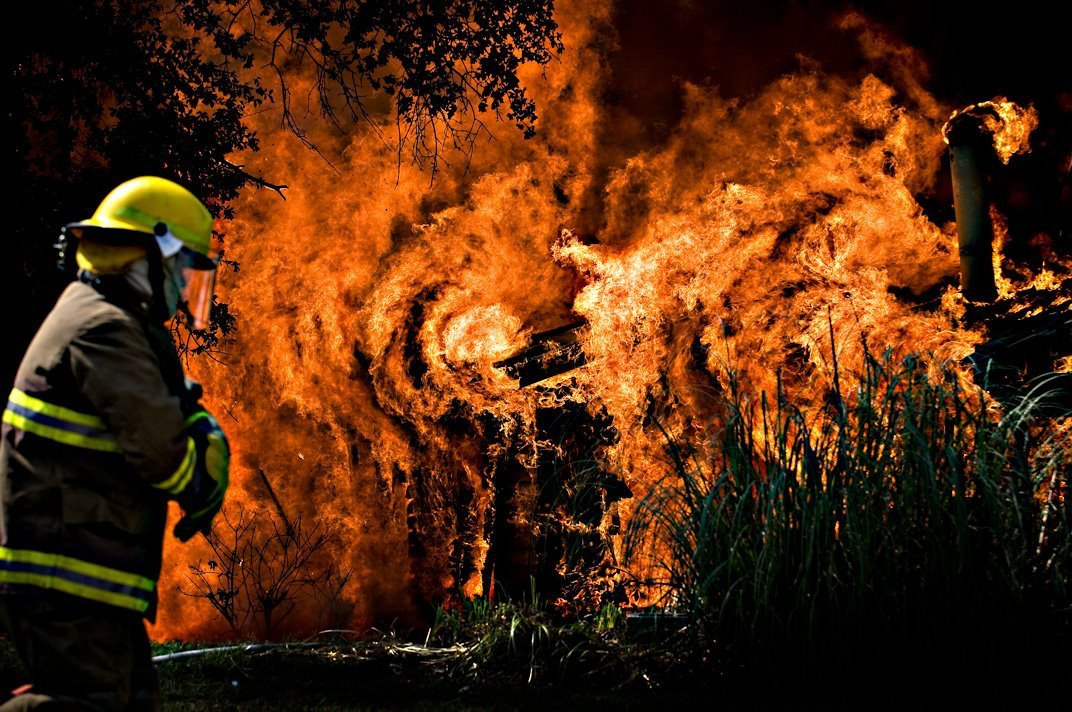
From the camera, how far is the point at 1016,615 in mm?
3943

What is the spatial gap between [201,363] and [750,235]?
7403 millimetres

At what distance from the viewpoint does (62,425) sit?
2.41m

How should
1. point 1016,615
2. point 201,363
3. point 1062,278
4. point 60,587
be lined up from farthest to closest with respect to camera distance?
point 201,363 < point 1062,278 < point 1016,615 < point 60,587

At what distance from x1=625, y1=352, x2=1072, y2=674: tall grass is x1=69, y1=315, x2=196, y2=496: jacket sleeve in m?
2.66

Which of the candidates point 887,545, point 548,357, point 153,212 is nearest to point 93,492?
point 153,212

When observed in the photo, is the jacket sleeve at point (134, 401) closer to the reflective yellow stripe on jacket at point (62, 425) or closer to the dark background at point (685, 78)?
the reflective yellow stripe on jacket at point (62, 425)

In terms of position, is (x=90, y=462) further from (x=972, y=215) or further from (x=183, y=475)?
(x=972, y=215)

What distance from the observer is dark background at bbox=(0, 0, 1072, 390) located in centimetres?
675

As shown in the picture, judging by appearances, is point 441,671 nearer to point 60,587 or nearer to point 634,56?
point 60,587

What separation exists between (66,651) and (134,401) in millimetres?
658

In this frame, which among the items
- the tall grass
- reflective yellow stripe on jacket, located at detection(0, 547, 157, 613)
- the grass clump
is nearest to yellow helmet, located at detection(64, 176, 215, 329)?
reflective yellow stripe on jacket, located at detection(0, 547, 157, 613)

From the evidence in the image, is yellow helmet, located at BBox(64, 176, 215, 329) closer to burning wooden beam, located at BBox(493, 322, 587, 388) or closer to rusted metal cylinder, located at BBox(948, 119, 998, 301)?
burning wooden beam, located at BBox(493, 322, 587, 388)

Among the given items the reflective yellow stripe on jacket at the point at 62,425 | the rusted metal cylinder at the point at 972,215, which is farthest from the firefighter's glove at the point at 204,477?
the rusted metal cylinder at the point at 972,215

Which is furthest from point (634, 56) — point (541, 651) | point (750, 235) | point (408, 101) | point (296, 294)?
point (541, 651)
